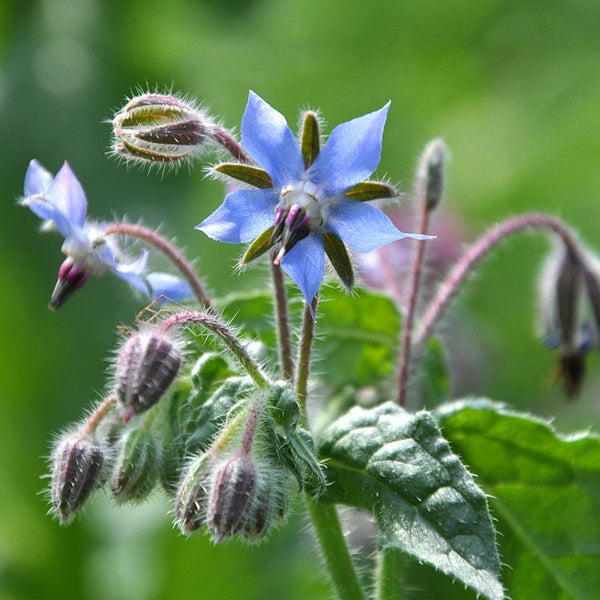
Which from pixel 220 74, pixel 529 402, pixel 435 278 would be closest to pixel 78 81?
pixel 220 74

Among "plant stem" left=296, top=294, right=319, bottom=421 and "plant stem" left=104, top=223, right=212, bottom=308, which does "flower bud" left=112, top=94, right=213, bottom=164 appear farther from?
"plant stem" left=296, top=294, right=319, bottom=421

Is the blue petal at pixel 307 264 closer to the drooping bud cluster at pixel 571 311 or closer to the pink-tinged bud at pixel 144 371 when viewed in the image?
the pink-tinged bud at pixel 144 371

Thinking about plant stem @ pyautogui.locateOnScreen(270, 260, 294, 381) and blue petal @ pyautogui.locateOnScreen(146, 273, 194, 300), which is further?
blue petal @ pyautogui.locateOnScreen(146, 273, 194, 300)

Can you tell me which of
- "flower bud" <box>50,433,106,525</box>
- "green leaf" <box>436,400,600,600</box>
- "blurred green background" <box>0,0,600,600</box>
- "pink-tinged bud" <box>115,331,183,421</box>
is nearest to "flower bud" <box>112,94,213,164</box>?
"pink-tinged bud" <box>115,331,183,421</box>

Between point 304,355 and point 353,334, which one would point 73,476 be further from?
point 353,334

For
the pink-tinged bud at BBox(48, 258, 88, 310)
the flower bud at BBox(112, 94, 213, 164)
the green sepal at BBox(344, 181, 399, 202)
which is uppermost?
the flower bud at BBox(112, 94, 213, 164)

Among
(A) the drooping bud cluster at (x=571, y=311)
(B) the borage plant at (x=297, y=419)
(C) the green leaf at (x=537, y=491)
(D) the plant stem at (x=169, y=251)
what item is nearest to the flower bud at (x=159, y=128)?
(B) the borage plant at (x=297, y=419)
